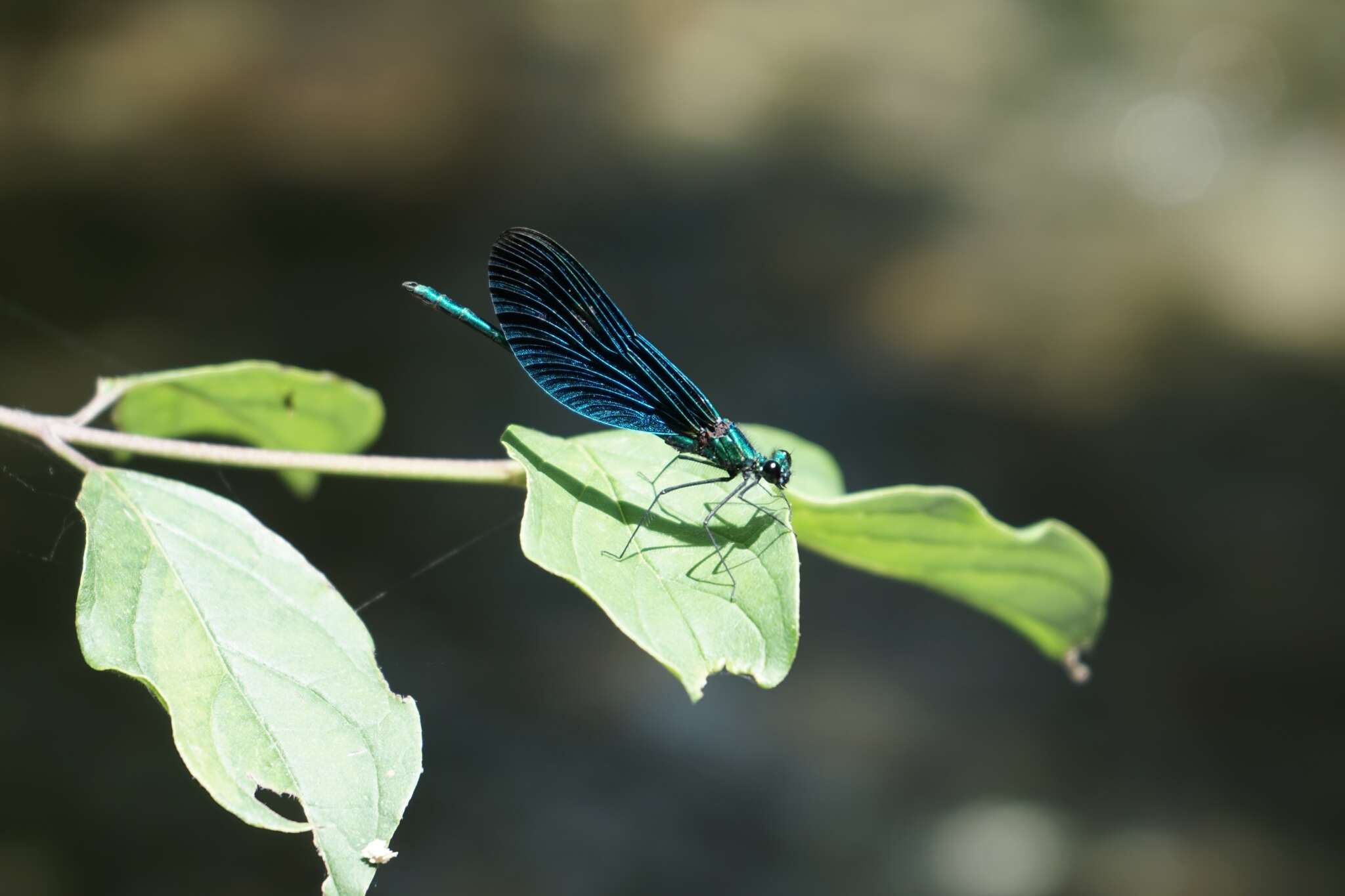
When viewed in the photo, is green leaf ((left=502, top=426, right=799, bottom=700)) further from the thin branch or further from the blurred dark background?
the blurred dark background

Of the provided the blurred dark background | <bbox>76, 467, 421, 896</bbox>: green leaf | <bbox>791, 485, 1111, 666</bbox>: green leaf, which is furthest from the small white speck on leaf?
the blurred dark background

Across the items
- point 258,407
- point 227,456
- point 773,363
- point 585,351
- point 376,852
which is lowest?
point 376,852

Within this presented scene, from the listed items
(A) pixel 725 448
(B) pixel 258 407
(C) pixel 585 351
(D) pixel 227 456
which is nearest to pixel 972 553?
(A) pixel 725 448

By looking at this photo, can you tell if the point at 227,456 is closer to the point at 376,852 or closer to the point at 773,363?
the point at 376,852

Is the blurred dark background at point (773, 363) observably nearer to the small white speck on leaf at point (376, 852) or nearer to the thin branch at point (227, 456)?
the thin branch at point (227, 456)

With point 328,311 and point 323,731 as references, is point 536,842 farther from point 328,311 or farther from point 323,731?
point 323,731

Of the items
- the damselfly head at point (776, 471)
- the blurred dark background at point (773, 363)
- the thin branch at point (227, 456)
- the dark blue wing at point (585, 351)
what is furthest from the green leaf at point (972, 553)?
the blurred dark background at point (773, 363)

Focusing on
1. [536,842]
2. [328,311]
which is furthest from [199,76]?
[536,842]
